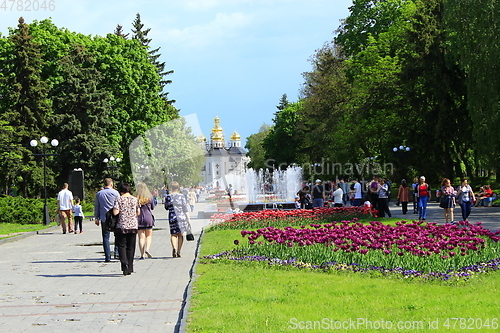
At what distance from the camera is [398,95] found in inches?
2012

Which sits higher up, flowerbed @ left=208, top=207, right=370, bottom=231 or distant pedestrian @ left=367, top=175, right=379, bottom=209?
distant pedestrian @ left=367, top=175, right=379, bottom=209

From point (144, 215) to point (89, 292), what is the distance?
16.8 ft

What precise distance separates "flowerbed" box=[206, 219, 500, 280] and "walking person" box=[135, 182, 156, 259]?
2.29 m

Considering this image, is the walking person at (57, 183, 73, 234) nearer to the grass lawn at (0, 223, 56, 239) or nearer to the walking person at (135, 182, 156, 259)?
the grass lawn at (0, 223, 56, 239)

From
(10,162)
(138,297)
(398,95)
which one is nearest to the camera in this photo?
(138,297)

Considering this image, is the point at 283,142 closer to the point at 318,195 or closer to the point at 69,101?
the point at 69,101

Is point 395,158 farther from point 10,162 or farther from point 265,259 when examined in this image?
point 265,259

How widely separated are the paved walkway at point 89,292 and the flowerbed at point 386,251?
1793 mm

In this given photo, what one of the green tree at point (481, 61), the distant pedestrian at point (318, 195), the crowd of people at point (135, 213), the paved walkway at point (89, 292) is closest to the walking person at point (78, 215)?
the paved walkway at point (89, 292)

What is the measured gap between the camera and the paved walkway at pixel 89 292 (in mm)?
9117

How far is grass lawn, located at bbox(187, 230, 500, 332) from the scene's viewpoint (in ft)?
25.8

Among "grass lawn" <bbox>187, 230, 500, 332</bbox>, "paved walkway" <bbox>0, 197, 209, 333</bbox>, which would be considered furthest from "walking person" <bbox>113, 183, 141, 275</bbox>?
"grass lawn" <bbox>187, 230, 500, 332</bbox>

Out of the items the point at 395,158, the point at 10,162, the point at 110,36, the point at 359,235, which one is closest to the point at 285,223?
the point at 359,235

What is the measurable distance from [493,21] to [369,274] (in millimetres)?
23334
